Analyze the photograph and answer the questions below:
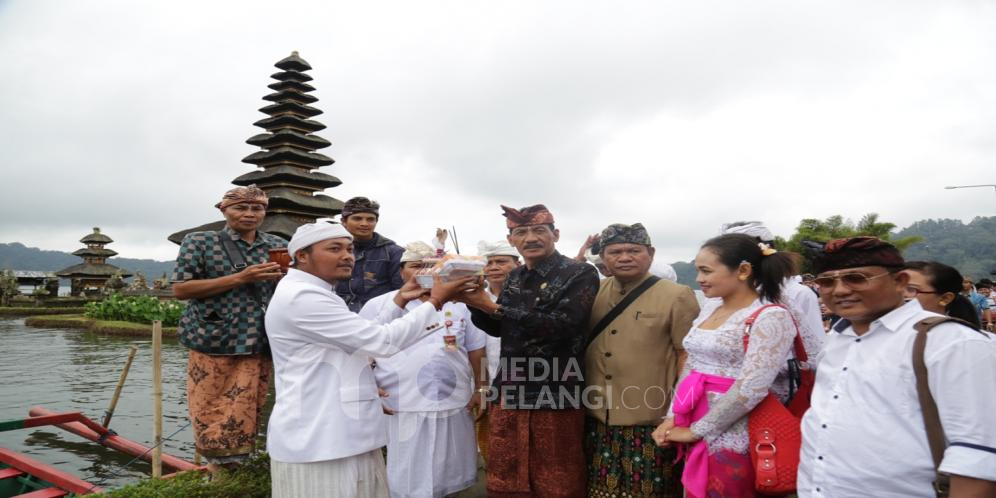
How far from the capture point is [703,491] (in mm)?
2727

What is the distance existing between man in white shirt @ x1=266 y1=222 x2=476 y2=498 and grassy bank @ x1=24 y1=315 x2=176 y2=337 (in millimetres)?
20928

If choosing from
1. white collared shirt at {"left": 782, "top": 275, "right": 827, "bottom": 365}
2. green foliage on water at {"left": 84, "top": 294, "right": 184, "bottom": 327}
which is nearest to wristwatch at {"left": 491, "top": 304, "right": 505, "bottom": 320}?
white collared shirt at {"left": 782, "top": 275, "right": 827, "bottom": 365}

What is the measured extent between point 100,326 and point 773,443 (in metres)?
27.0

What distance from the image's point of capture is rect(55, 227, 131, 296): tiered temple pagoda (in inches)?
1747

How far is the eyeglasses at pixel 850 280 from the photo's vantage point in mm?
2203

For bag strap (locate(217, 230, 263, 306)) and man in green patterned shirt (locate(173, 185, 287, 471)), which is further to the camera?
bag strap (locate(217, 230, 263, 306))

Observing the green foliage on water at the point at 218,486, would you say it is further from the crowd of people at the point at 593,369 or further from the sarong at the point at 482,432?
the sarong at the point at 482,432

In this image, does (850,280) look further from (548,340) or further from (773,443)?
(548,340)

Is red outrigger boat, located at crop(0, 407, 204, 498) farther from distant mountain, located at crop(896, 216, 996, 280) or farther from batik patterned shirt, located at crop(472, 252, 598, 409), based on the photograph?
distant mountain, located at crop(896, 216, 996, 280)

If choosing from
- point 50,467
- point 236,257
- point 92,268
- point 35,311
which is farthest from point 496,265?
point 92,268

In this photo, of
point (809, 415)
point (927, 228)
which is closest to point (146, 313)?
point (809, 415)

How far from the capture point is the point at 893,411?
2.00 metres

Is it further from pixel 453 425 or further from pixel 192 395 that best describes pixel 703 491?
pixel 192 395

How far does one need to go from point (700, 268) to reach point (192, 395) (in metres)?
3.64
